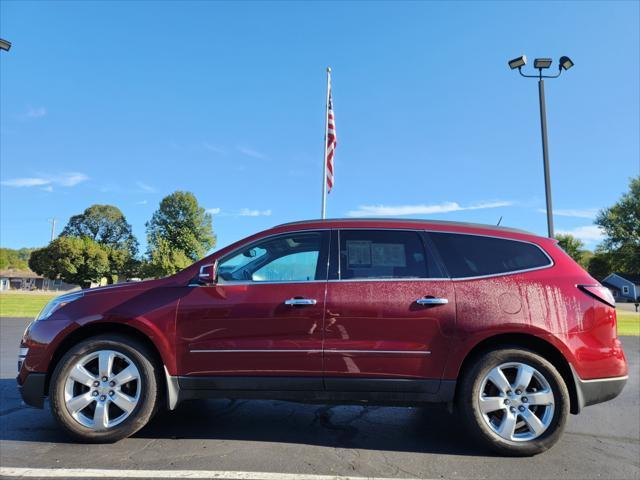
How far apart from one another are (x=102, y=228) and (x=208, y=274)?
7446 cm

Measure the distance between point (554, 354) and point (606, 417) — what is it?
75.3 inches

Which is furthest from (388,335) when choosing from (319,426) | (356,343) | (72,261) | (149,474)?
(72,261)

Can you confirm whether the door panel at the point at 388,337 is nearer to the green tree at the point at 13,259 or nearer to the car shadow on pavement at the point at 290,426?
the car shadow on pavement at the point at 290,426

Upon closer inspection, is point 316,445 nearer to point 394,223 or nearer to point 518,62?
point 394,223

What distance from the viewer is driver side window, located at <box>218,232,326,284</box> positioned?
375 centimetres

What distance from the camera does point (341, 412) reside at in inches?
180

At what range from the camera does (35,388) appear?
360 cm

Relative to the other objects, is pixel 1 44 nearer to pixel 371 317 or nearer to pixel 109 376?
pixel 109 376

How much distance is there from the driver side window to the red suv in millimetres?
45

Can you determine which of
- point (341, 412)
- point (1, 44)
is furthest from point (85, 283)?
point (341, 412)

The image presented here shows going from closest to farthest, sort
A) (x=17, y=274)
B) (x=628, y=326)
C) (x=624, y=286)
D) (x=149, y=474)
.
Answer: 1. (x=149, y=474)
2. (x=628, y=326)
3. (x=624, y=286)
4. (x=17, y=274)

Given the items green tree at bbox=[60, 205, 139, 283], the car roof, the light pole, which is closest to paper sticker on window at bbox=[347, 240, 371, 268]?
the car roof

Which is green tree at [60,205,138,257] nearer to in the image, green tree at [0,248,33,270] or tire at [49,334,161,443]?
green tree at [0,248,33,270]

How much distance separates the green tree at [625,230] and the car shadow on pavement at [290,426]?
63.3 m
